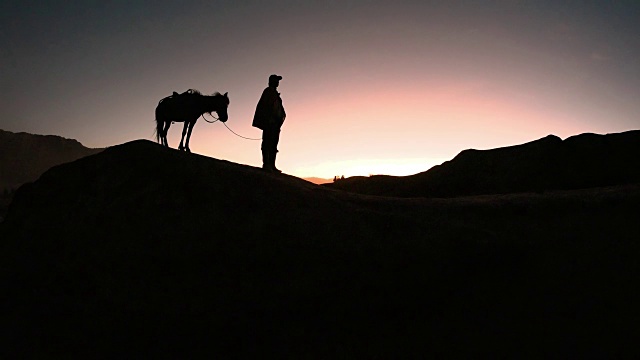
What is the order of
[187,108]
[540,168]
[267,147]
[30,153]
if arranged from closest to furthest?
[267,147] → [540,168] → [187,108] → [30,153]

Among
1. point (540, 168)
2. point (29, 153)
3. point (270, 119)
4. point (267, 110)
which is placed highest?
point (29, 153)

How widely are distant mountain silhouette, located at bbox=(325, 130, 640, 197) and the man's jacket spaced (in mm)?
4770

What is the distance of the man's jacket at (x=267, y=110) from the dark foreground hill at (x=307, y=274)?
3.10 meters

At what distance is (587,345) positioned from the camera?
3.74m

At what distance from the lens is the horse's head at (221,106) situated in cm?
1141

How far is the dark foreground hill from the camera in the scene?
4.06 meters

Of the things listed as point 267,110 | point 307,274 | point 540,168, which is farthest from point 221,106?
point 540,168

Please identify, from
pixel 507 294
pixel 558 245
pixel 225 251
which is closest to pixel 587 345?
pixel 507 294

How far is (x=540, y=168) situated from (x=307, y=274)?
8163 mm

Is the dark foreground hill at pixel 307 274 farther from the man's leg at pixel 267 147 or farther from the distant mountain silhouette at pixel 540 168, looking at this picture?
the distant mountain silhouette at pixel 540 168

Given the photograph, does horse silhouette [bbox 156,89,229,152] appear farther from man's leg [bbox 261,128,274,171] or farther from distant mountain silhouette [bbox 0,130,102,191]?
distant mountain silhouette [bbox 0,130,102,191]

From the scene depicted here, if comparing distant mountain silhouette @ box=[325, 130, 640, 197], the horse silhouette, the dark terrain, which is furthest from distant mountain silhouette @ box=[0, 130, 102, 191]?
distant mountain silhouette @ box=[325, 130, 640, 197]

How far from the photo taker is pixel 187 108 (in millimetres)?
11086

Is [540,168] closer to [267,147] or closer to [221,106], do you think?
[267,147]
